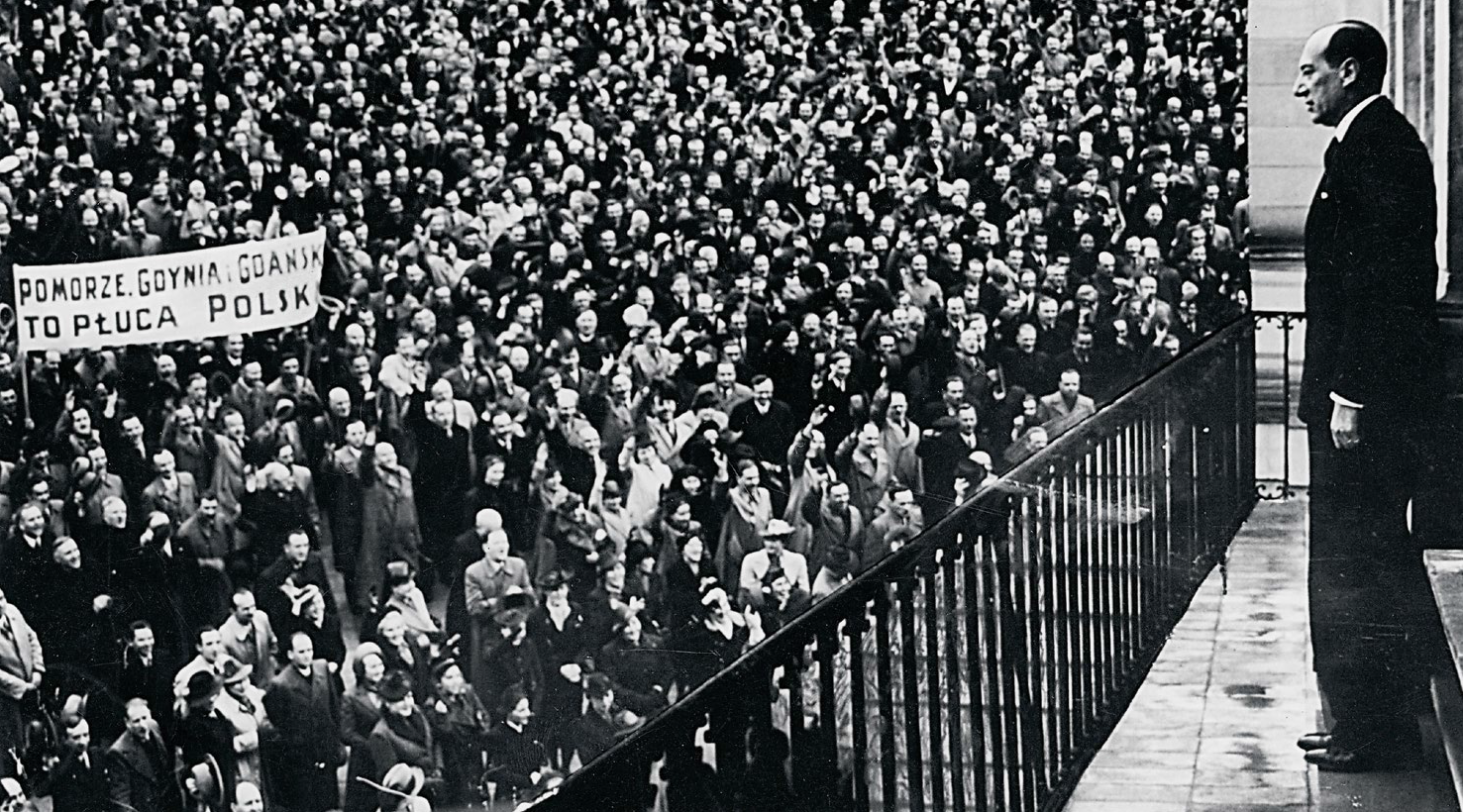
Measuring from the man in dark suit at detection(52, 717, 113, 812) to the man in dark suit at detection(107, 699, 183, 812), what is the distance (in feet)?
0.11

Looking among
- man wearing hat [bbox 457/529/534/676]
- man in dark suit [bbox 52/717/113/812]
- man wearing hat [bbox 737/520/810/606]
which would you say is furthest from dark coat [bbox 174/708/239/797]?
man wearing hat [bbox 737/520/810/606]

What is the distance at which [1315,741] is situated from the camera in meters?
2.49

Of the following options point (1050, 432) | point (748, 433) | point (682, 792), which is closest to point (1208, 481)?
point (1050, 432)

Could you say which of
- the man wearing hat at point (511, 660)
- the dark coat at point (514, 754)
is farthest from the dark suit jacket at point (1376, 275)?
the dark coat at point (514, 754)

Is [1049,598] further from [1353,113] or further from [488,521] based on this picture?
[488,521]

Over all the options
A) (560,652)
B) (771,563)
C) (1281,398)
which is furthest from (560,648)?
(1281,398)

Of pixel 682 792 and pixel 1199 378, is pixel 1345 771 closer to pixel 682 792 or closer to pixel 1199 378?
pixel 1199 378

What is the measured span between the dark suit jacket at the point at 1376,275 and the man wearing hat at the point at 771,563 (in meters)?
2.18

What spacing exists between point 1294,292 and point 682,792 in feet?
5.81

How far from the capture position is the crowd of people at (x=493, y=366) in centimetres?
445

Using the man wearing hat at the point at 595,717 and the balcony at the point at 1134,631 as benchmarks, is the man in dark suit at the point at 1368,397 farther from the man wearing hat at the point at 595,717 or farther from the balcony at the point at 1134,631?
the man wearing hat at the point at 595,717

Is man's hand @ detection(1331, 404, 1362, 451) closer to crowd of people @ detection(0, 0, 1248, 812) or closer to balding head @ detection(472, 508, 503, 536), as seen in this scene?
crowd of people @ detection(0, 0, 1248, 812)

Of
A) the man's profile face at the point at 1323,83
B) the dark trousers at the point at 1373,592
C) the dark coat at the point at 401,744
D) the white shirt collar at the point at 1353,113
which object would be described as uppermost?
the man's profile face at the point at 1323,83

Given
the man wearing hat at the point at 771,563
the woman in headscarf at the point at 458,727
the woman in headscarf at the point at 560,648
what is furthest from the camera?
the woman in headscarf at the point at 458,727
